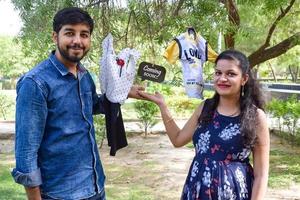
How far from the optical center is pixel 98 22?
3.42 metres

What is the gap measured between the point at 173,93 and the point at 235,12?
11962 millimetres

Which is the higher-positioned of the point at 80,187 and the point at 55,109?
the point at 55,109

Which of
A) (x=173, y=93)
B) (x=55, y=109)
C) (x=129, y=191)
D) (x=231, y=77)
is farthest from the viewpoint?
(x=173, y=93)

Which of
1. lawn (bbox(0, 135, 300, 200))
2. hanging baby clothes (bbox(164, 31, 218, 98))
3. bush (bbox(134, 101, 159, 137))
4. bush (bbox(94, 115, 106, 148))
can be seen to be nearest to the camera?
hanging baby clothes (bbox(164, 31, 218, 98))

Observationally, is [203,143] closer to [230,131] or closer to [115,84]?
[230,131]

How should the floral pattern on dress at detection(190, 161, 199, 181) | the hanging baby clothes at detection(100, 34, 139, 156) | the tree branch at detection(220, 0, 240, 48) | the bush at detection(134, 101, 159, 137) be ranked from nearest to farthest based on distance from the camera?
the floral pattern on dress at detection(190, 161, 199, 181), the hanging baby clothes at detection(100, 34, 139, 156), the tree branch at detection(220, 0, 240, 48), the bush at detection(134, 101, 159, 137)

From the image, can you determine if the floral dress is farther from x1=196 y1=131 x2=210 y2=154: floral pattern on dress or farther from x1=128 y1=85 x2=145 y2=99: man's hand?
x1=128 y1=85 x2=145 y2=99: man's hand

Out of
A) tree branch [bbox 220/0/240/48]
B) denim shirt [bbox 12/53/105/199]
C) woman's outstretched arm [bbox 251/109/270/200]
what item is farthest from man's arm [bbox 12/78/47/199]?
tree branch [bbox 220/0/240/48]

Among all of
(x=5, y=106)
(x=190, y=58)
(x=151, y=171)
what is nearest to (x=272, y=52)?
(x=151, y=171)

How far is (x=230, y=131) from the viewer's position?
7.14 feet

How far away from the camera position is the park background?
337 centimetres

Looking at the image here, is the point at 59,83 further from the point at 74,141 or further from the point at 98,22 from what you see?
the point at 98,22

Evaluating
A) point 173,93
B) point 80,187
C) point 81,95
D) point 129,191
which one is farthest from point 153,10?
point 173,93

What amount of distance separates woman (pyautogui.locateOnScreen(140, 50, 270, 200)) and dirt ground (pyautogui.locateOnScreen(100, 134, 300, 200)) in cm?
326
